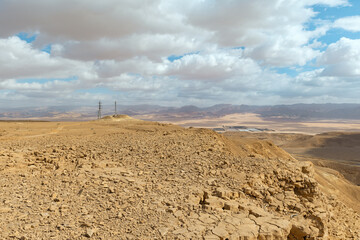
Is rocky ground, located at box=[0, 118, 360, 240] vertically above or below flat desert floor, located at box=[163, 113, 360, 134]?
above

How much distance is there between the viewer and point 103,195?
524cm

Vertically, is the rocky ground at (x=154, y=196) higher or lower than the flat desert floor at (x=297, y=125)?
higher

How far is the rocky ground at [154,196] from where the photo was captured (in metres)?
4.31

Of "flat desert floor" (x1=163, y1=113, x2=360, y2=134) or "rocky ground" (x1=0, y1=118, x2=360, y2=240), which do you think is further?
"flat desert floor" (x1=163, y1=113, x2=360, y2=134)

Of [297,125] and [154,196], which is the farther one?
[297,125]

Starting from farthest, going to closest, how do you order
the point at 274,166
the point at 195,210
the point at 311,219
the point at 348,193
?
the point at 348,193, the point at 274,166, the point at 311,219, the point at 195,210

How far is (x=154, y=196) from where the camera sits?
5.38 metres

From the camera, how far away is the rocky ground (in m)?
4.31

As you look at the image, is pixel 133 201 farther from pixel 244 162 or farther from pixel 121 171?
pixel 244 162

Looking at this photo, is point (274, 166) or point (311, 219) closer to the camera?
point (311, 219)

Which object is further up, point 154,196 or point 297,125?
point 154,196

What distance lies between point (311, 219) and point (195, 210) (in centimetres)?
315

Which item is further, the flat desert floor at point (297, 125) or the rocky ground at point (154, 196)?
the flat desert floor at point (297, 125)

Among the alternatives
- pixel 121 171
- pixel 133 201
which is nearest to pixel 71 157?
pixel 121 171
